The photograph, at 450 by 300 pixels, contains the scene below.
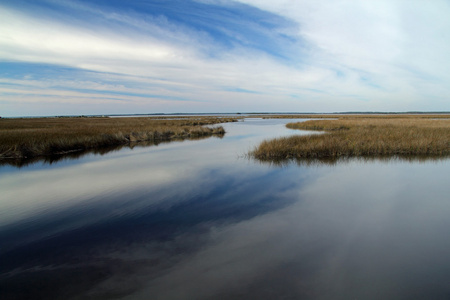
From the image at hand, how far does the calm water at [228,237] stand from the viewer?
12.8ft

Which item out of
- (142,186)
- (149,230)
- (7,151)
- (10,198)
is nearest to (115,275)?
(149,230)

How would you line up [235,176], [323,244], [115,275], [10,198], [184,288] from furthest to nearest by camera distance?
[235,176] → [10,198] → [323,244] → [115,275] → [184,288]

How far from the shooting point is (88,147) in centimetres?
1969

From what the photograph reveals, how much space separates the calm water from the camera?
154 inches

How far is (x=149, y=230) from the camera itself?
5852mm

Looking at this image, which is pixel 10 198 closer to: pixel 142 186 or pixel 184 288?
pixel 142 186

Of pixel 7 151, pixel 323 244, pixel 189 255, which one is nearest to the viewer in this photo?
pixel 189 255

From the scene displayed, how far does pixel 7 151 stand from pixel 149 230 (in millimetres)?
15612

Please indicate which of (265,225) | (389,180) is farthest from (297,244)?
(389,180)

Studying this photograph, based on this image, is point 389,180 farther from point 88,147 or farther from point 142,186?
point 88,147

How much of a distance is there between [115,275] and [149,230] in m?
1.69

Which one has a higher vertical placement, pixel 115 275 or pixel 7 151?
pixel 7 151

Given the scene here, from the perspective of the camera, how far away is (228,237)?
5.53m

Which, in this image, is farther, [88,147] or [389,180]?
[88,147]
